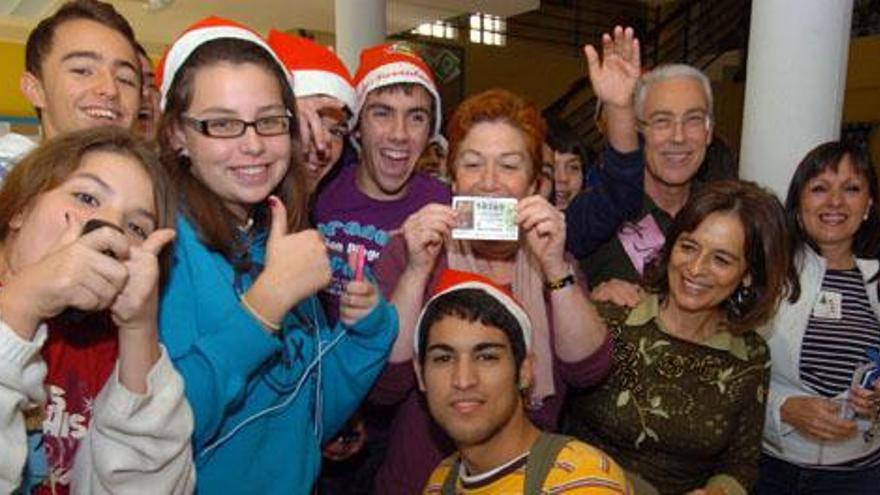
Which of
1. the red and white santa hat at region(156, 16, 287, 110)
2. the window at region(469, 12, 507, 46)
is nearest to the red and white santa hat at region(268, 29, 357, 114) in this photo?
the red and white santa hat at region(156, 16, 287, 110)

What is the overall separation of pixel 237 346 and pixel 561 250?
0.89 metres

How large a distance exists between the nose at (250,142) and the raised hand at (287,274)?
7.0 inches

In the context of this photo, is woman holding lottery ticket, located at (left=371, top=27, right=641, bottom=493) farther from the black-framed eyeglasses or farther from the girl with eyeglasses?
the black-framed eyeglasses

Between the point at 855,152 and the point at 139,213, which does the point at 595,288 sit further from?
the point at 139,213

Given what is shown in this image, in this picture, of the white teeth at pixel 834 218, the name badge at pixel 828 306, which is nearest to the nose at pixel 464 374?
the name badge at pixel 828 306

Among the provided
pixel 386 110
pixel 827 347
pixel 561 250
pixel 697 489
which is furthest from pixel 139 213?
pixel 827 347

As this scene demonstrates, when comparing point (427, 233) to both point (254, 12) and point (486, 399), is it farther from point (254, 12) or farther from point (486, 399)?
point (254, 12)

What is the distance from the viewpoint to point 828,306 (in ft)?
8.64

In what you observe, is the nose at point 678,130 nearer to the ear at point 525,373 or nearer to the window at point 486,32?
the ear at point 525,373

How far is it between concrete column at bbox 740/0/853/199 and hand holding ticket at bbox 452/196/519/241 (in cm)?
216

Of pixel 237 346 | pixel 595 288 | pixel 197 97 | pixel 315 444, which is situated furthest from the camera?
pixel 595 288

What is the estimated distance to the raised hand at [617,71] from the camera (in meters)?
2.32

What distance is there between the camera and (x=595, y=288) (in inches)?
92.3

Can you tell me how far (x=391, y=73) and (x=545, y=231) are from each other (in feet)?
3.17
